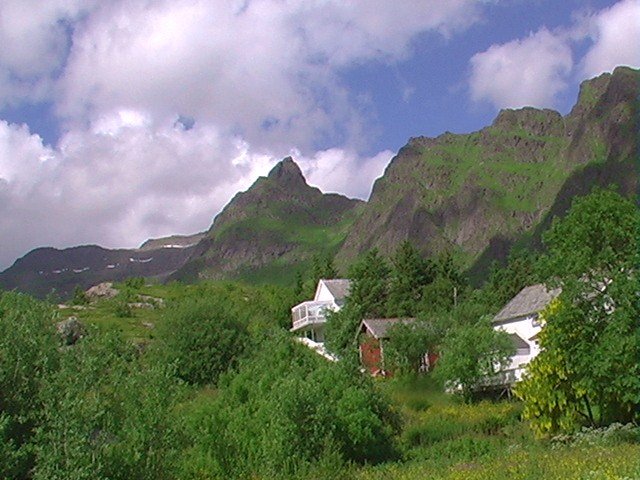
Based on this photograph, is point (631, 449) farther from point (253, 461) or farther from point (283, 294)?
point (283, 294)

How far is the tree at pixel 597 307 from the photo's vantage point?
2272 cm

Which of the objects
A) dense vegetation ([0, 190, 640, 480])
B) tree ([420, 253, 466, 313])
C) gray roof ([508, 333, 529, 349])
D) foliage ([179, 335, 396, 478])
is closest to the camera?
dense vegetation ([0, 190, 640, 480])

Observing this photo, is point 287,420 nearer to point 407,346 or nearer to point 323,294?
point 407,346

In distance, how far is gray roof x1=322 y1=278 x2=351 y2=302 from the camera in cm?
7712

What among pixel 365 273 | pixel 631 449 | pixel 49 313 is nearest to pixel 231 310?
pixel 365 273

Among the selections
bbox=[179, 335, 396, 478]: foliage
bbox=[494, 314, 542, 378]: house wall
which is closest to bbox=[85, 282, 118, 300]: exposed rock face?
bbox=[494, 314, 542, 378]: house wall

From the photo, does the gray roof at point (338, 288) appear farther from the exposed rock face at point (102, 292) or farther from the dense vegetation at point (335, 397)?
the exposed rock face at point (102, 292)

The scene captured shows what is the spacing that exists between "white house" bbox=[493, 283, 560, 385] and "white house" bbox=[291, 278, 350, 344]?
66.6ft

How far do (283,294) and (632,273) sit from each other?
7047 centimetres

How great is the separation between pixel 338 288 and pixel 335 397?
174 feet

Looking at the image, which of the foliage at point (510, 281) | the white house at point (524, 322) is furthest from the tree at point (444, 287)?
the white house at point (524, 322)

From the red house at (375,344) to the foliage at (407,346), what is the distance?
2.32 ft

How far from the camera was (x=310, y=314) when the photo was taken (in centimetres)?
7469

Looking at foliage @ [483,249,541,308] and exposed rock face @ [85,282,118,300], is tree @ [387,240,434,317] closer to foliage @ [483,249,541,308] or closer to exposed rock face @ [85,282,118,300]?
foliage @ [483,249,541,308]
